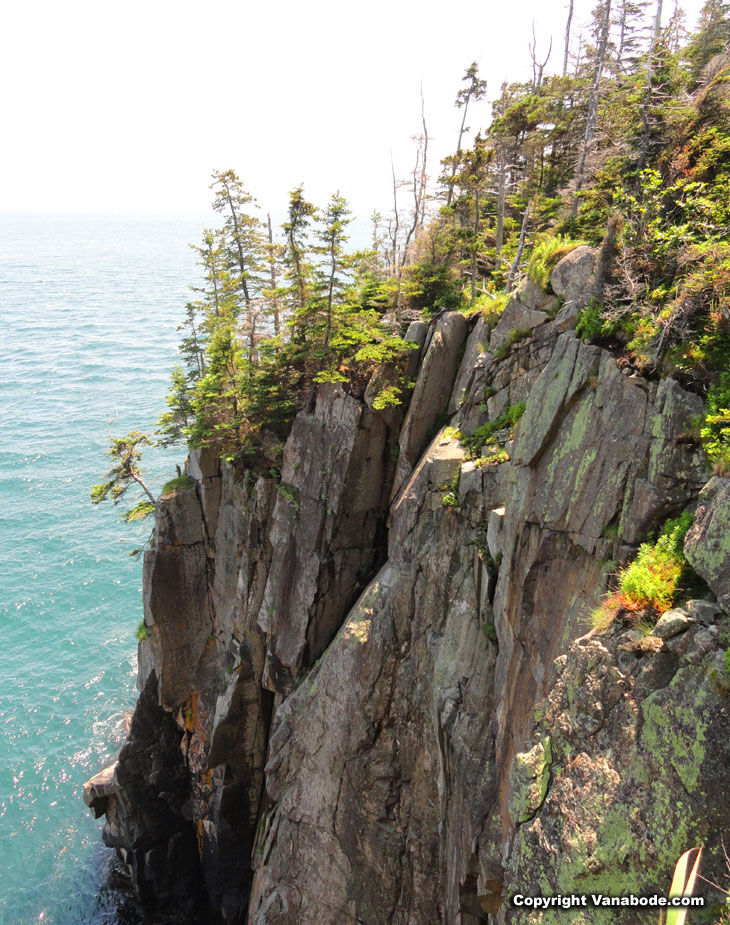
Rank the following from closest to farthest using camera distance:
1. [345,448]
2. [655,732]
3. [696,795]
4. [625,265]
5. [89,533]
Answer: [696,795] → [655,732] → [625,265] → [345,448] → [89,533]

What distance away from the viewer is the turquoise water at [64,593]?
2583 centimetres

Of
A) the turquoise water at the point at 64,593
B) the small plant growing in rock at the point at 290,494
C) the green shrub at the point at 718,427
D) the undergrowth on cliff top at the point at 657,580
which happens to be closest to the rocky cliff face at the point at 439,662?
the small plant growing in rock at the point at 290,494

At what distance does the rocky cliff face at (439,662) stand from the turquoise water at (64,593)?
12.3ft

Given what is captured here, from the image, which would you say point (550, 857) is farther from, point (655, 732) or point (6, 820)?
point (6, 820)

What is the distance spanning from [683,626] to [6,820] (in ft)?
111

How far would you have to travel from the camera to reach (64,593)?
124ft

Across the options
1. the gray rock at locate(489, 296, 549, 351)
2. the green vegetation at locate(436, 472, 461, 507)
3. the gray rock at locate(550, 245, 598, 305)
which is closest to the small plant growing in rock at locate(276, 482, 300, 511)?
the green vegetation at locate(436, 472, 461, 507)

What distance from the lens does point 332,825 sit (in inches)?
704

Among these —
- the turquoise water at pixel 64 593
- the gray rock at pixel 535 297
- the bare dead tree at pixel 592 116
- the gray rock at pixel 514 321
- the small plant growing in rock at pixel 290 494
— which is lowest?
the turquoise water at pixel 64 593

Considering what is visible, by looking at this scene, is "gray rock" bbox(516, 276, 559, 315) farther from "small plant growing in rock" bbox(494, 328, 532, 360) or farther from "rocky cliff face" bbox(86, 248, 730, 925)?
"small plant growing in rock" bbox(494, 328, 532, 360)

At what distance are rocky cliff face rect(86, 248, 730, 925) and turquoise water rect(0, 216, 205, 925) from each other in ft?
12.3

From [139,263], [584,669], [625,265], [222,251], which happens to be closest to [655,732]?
[584,669]

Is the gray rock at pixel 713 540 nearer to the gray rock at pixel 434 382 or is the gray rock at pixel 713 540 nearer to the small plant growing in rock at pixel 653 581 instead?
the small plant growing in rock at pixel 653 581

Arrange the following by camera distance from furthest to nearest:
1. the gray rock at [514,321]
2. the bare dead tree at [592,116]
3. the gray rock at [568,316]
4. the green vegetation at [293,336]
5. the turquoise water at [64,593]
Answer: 1. the turquoise water at [64,593]
2. the bare dead tree at [592,116]
3. the green vegetation at [293,336]
4. the gray rock at [514,321]
5. the gray rock at [568,316]
